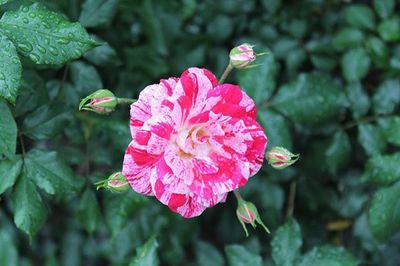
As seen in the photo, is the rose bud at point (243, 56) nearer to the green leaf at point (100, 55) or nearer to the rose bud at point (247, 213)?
the rose bud at point (247, 213)

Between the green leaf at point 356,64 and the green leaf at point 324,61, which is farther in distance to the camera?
the green leaf at point 324,61

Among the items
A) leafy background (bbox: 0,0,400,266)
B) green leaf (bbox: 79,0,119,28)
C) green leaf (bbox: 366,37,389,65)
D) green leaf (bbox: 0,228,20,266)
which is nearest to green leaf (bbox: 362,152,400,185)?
leafy background (bbox: 0,0,400,266)

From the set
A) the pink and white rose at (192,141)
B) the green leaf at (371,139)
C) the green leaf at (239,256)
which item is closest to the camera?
the pink and white rose at (192,141)

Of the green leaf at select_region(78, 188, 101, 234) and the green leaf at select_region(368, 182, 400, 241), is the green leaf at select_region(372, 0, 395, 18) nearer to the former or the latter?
the green leaf at select_region(368, 182, 400, 241)

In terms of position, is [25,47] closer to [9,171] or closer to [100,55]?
[9,171]

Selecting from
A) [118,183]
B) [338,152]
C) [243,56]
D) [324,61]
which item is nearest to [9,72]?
[118,183]

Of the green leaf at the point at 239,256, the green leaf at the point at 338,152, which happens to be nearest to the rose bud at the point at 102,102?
the green leaf at the point at 239,256

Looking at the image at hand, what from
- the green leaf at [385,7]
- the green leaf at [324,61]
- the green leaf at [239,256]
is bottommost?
the green leaf at [239,256]

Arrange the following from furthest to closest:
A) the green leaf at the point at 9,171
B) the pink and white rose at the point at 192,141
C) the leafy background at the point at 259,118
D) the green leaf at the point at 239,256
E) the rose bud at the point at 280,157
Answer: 1. the green leaf at the point at 239,256
2. the leafy background at the point at 259,118
3. the green leaf at the point at 9,171
4. the rose bud at the point at 280,157
5. the pink and white rose at the point at 192,141
